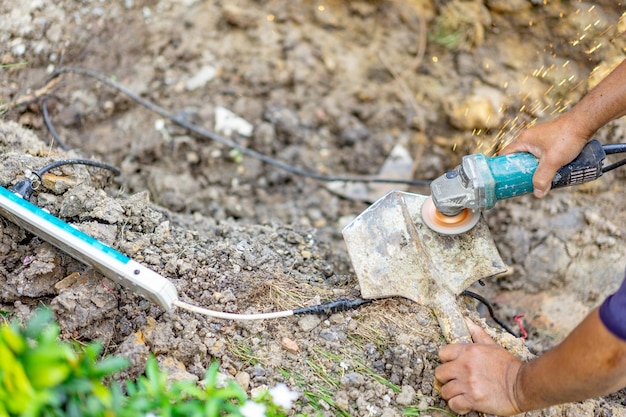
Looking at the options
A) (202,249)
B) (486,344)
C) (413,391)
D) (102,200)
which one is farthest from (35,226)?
(486,344)

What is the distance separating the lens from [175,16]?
3.62m

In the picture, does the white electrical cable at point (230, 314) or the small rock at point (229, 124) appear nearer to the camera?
the white electrical cable at point (230, 314)

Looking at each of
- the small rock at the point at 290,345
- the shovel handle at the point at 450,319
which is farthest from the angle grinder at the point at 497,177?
the small rock at the point at 290,345

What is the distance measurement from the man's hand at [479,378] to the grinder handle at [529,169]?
1.99 feet

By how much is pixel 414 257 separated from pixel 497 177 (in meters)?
0.48

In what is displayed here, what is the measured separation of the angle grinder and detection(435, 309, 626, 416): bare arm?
1.64 ft

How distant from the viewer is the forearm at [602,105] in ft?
6.62

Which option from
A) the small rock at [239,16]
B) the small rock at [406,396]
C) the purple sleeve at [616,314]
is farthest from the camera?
the small rock at [239,16]

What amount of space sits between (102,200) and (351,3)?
2362 millimetres

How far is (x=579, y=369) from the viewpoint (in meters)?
1.56

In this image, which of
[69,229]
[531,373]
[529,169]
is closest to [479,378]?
[531,373]

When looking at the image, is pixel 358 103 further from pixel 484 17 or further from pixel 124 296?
pixel 124 296

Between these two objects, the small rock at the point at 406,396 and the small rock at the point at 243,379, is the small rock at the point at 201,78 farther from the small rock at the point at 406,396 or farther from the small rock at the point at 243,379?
the small rock at the point at 406,396

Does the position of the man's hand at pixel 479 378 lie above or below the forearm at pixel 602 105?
below
